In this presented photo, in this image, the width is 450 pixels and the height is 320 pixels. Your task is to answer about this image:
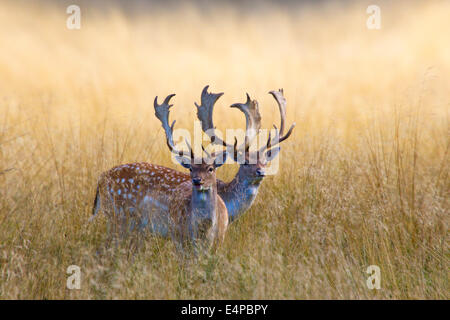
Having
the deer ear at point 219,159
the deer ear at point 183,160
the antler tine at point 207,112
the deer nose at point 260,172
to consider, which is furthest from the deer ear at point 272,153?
the deer ear at point 183,160

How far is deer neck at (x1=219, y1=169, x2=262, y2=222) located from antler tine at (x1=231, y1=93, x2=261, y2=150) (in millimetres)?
392

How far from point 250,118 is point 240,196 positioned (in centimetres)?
89

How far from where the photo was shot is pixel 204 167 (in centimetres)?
446

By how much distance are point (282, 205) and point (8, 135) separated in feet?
12.9

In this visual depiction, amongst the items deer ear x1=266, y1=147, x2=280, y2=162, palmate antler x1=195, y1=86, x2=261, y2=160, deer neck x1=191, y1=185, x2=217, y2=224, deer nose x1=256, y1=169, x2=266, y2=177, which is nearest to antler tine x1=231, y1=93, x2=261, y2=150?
palmate antler x1=195, y1=86, x2=261, y2=160

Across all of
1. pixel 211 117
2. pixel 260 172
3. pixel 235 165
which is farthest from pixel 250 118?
pixel 235 165

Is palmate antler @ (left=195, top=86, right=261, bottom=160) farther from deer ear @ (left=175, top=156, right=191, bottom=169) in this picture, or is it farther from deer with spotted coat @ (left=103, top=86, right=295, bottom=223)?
deer ear @ (left=175, top=156, right=191, bottom=169)

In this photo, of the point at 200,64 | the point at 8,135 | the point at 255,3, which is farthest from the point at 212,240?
the point at 255,3

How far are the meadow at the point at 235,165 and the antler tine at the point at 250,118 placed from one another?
576mm

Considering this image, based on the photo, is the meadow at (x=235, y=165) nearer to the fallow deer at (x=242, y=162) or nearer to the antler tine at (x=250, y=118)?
the fallow deer at (x=242, y=162)

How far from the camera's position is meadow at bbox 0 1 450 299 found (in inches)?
155

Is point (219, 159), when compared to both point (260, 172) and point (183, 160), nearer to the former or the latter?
point (183, 160)

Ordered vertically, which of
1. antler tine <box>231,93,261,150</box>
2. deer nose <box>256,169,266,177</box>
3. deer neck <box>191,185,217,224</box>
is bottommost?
deer neck <box>191,185,217,224</box>
